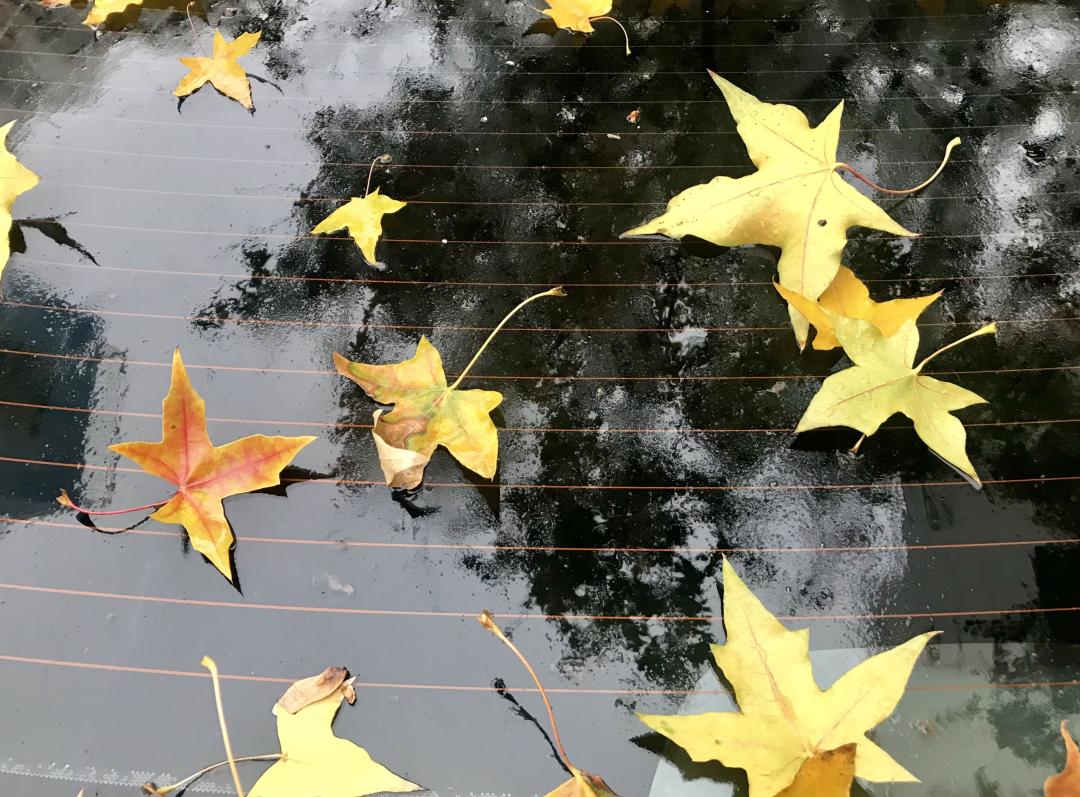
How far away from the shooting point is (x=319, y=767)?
3.10ft

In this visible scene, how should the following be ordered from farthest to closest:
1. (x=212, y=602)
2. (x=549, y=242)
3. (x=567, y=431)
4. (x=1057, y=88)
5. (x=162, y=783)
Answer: (x=1057, y=88), (x=549, y=242), (x=567, y=431), (x=212, y=602), (x=162, y=783)

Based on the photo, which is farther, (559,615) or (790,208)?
(790,208)

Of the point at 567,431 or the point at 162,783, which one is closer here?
the point at 162,783

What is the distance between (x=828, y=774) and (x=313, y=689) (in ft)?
2.25

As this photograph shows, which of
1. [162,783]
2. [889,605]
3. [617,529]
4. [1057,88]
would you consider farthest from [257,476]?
[1057,88]

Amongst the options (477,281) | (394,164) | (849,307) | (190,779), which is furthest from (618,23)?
(190,779)

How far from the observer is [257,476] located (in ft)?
3.62

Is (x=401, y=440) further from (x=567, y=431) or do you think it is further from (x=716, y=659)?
(x=716, y=659)

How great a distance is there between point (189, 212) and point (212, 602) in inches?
30.1

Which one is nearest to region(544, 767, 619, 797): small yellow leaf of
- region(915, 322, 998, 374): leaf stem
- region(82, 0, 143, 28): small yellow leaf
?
region(915, 322, 998, 374): leaf stem

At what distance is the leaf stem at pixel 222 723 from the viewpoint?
94 cm

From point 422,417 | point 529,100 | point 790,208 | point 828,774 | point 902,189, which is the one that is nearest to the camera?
point 828,774

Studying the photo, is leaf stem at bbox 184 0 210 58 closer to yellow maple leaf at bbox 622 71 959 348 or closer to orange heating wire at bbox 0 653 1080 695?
yellow maple leaf at bbox 622 71 959 348

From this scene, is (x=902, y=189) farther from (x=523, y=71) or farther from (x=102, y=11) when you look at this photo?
(x=102, y=11)
